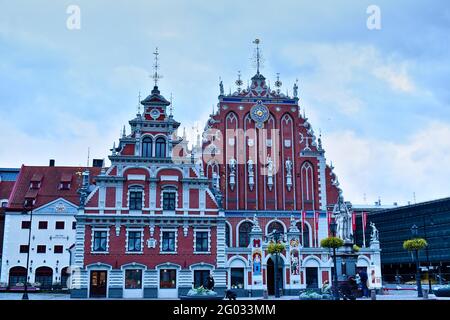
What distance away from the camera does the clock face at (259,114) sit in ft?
136

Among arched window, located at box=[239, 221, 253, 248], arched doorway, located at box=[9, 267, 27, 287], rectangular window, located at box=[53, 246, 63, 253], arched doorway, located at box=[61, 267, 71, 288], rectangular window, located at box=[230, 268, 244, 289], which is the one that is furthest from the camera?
rectangular window, located at box=[53, 246, 63, 253]

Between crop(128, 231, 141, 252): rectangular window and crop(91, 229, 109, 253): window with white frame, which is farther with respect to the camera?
crop(128, 231, 141, 252): rectangular window

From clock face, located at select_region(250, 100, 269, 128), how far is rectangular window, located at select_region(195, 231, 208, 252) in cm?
1134

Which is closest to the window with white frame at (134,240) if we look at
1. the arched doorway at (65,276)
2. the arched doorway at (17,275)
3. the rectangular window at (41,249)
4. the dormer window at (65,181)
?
the dormer window at (65,181)

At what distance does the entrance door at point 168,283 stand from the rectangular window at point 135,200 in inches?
178

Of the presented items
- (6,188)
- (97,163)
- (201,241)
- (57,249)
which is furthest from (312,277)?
(6,188)

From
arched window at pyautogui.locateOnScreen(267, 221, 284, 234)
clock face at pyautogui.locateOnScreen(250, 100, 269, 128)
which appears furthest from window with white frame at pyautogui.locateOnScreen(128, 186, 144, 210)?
clock face at pyautogui.locateOnScreen(250, 100, 269, 128)

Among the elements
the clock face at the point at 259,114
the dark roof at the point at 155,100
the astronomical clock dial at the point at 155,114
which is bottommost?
the astronomical clock dial at the point at 155,114

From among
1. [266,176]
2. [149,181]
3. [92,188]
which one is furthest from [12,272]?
[266,176]

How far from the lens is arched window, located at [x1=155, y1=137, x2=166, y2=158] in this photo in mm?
34750

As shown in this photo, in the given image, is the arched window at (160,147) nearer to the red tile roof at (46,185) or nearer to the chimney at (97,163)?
the red tile roof at (46,185)

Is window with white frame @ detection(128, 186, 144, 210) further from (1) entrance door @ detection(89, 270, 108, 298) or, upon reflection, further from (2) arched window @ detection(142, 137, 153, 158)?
(1) entrance door @ detection(89, 270, 108, 298)

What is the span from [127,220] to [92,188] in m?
3.61
